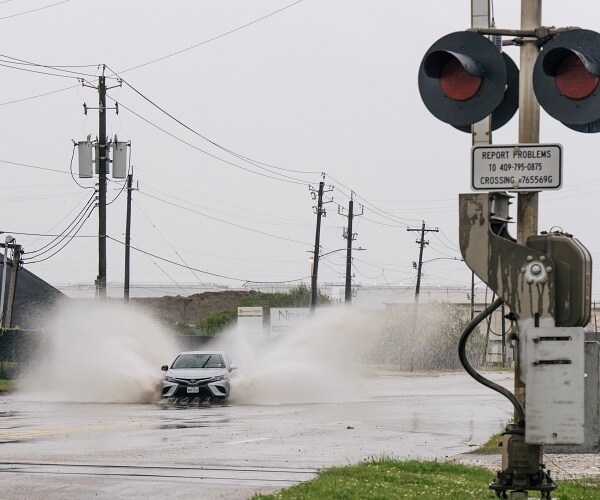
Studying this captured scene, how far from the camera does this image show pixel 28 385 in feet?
138

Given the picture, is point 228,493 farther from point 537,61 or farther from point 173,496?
point 537,61

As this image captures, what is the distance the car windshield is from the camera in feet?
113

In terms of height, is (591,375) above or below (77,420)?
above

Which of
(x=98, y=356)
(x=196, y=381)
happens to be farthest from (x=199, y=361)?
(x=98, y=356)

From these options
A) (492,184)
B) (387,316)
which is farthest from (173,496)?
(387,316)

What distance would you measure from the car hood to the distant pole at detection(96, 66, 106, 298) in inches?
468

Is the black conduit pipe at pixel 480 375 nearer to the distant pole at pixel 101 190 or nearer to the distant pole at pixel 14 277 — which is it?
the distant pole at pixel 101 190

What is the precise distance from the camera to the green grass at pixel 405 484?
1106cm

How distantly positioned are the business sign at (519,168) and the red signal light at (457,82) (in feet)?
1.41

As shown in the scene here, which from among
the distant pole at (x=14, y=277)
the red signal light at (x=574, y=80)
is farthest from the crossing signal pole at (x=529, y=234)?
the distant pole at (x=14, y=277)

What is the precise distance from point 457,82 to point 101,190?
38.5 meters

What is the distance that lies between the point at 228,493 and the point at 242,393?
23.4 metres

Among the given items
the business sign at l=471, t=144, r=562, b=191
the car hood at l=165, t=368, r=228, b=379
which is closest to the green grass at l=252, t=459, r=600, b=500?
the business sign at l=471, t=144, r=562, b=191

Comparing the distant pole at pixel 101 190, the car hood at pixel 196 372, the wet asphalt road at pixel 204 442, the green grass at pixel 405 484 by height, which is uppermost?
→ the distant pole at pixel 101 190
